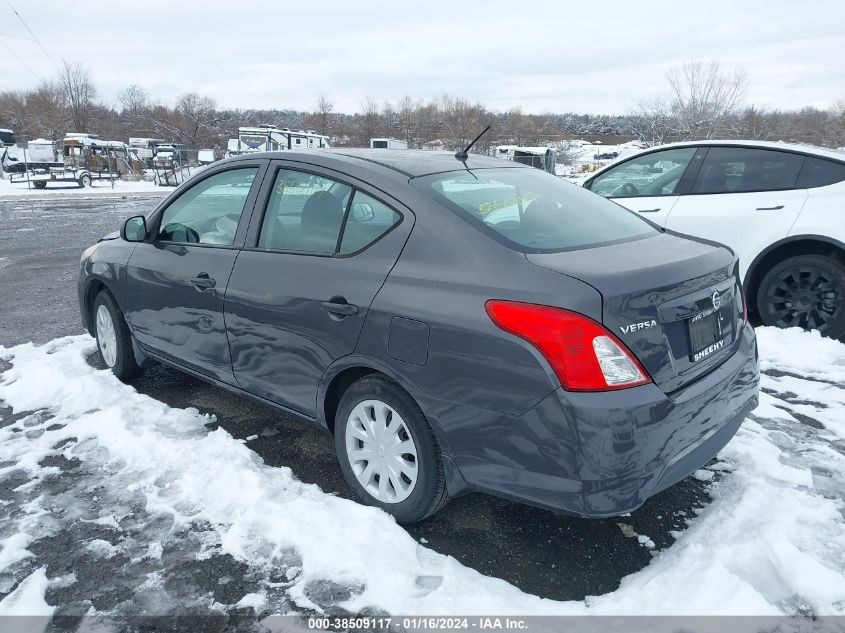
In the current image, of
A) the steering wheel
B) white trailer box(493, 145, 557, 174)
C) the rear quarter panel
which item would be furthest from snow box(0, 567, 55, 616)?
white trailer box(493, 145, 557, 174)

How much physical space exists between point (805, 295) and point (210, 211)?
474 cm

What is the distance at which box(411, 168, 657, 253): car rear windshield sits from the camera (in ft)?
8.77

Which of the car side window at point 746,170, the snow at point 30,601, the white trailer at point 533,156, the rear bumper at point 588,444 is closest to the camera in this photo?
the rear bumper at point 588,444

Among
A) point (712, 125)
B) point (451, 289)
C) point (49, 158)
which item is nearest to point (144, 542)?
point (451, 289)

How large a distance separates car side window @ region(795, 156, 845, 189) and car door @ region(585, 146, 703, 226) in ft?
2.90

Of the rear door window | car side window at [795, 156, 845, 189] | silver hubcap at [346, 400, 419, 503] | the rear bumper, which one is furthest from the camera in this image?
car side window at [795, 156, 845, 189]

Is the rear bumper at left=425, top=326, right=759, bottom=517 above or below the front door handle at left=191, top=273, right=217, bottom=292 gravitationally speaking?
below

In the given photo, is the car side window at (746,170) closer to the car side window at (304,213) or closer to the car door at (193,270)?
the car side window at (304,213)

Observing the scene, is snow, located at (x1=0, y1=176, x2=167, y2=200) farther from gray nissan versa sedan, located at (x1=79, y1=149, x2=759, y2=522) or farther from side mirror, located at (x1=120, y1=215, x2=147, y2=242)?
gray nissan versa sedan, located at (x1=79, y1=149, x2=759, y2=522)

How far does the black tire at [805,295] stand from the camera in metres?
5.00

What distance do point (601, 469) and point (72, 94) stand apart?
8434 centimetres

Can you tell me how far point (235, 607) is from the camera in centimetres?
234

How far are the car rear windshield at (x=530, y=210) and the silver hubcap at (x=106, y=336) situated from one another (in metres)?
2.92

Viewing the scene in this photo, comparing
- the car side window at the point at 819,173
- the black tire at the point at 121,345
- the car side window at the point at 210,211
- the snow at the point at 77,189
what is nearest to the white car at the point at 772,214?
the car side window at the point at 819,173
